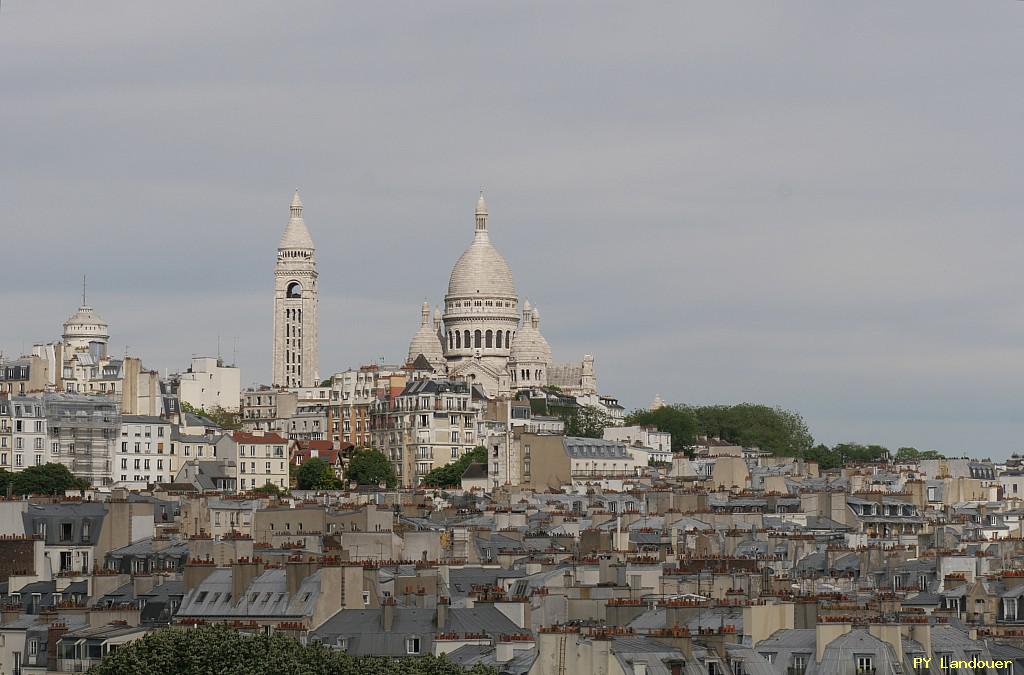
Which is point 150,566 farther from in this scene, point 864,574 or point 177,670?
point 177,670

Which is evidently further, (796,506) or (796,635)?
(796,506)

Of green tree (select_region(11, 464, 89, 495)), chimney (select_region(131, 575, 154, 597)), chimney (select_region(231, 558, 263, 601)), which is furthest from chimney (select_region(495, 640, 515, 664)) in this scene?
green tree (select_region(11, 464, 89, 495))

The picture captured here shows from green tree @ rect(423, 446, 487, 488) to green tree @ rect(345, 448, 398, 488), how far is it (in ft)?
7.21

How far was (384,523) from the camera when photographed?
78.6 metres

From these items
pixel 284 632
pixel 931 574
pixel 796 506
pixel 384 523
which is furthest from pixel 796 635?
pixel 796 506

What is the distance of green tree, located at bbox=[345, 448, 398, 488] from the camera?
175 meters

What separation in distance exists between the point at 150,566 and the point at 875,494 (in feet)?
131

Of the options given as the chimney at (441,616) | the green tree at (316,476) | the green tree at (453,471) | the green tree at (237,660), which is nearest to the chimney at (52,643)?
the green tree at (237,660)

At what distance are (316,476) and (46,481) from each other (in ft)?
78.4

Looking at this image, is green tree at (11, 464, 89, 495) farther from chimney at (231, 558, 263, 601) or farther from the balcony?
chimney at (231, 558, 263, 601)

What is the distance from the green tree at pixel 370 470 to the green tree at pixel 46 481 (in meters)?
21.8

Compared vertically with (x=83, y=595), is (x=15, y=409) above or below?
above

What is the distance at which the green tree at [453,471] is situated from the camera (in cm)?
16988

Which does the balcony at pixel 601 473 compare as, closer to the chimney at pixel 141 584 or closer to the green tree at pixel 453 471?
the green tree at pixel 453 471
